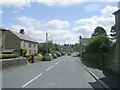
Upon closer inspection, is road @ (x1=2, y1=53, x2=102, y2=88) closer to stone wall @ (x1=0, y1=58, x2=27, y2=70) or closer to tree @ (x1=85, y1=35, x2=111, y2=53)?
stone wall @ (x1=0, y1=58, x2=27, y2=70)

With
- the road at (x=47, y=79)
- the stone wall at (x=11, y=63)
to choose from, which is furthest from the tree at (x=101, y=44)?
the stone wall at (x=11, y=63)

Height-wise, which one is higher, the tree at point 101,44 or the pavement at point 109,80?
the tree at point 101,44

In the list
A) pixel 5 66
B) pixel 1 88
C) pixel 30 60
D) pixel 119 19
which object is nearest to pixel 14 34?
pixel 30 60

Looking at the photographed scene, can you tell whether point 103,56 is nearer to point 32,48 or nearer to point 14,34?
point 14,34

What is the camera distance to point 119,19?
862 inches

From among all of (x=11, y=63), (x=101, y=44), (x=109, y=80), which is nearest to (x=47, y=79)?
(x=109, y=80)

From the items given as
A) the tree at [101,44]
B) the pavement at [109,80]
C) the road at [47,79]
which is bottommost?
the road at [47,79]

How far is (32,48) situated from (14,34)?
48.8 feet

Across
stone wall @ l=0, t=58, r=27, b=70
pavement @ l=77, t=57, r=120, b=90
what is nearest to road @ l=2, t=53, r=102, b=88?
pavement @ l=77, t=57, r=120, b=90

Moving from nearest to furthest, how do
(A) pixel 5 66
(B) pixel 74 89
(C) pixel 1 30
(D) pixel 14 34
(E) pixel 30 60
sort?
1. (B) pixel 74 89
2. (A) pixel 5 66
3. (E) pixel 30 60
4. (C) pixel 1 30
5. (D) pixel 14 34

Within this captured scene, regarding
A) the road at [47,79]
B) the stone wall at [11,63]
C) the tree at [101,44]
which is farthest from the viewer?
the tree at [101,44]

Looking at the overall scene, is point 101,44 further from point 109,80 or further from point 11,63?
point 109,80

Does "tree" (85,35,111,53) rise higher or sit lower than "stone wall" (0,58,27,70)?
higher

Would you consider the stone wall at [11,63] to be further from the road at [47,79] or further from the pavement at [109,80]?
the pavement at [109,80]
